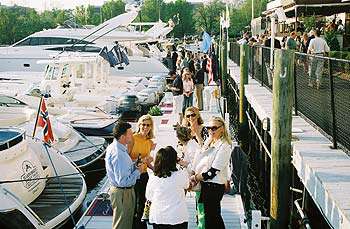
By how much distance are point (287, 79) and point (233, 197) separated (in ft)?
8.42

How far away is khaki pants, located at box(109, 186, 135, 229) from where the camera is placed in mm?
6500

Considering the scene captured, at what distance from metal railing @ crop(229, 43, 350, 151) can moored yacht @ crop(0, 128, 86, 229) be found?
4.32 metres

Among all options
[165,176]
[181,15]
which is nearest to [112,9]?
[181,15]

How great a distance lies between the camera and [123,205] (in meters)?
6.55

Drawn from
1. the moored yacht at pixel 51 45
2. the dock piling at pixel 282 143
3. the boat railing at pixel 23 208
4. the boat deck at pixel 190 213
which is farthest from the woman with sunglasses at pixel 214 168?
the moored yacht at pixel 51 45

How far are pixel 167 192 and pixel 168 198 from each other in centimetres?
7

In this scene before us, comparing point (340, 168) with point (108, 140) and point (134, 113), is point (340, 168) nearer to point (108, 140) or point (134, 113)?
point (108, 140)

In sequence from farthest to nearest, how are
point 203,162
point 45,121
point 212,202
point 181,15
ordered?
point 181,15 < point 45,121 < point 212,202 < point 203,162

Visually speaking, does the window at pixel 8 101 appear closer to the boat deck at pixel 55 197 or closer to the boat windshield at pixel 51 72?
the boat windshield at pixel 51 72

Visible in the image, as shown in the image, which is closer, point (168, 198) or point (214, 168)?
point (168, 198)

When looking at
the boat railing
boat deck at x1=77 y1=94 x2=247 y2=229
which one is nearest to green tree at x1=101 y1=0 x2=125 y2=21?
boat deck at x1=77 y1=94 x2=247 y2=229

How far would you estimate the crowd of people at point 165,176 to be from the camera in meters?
5.70

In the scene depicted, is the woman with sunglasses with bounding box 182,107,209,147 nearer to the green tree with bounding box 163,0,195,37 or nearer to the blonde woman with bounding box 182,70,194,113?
the blonde woman with bounding box 182,70,194,113

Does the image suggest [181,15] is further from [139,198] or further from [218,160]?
[218,160]
